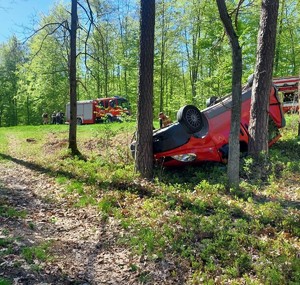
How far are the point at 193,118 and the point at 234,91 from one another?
1.56 meters

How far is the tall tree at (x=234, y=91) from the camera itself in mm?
6500

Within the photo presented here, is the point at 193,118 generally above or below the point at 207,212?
above

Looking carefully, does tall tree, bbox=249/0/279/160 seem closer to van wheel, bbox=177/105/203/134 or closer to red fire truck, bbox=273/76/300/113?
van wheel, bbox=177/105/203/134

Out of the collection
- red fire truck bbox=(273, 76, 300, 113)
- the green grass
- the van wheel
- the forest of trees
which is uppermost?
the forest of trees

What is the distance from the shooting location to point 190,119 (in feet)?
26.1

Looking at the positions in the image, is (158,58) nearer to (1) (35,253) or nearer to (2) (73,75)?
(2) (73,75)

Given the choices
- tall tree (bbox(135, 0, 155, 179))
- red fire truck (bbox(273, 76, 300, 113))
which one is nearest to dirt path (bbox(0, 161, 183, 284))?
tall tree (bbox(135, 0, 155, 179))

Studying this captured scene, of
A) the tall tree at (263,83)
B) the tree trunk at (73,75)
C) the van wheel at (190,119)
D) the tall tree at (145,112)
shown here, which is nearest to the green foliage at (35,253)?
the tall tree at (145,112)

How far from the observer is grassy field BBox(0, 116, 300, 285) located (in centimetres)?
419

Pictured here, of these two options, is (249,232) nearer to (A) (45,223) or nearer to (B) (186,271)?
(B) (186,271)

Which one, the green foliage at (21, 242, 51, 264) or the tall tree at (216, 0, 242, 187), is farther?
the tall tree at (216, 0, 242, 187)

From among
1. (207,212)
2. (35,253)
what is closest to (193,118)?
(207,212)

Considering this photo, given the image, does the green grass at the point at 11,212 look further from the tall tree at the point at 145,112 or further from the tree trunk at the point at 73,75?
the tree trunk at the point at 73,75

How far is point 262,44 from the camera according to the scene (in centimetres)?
838
